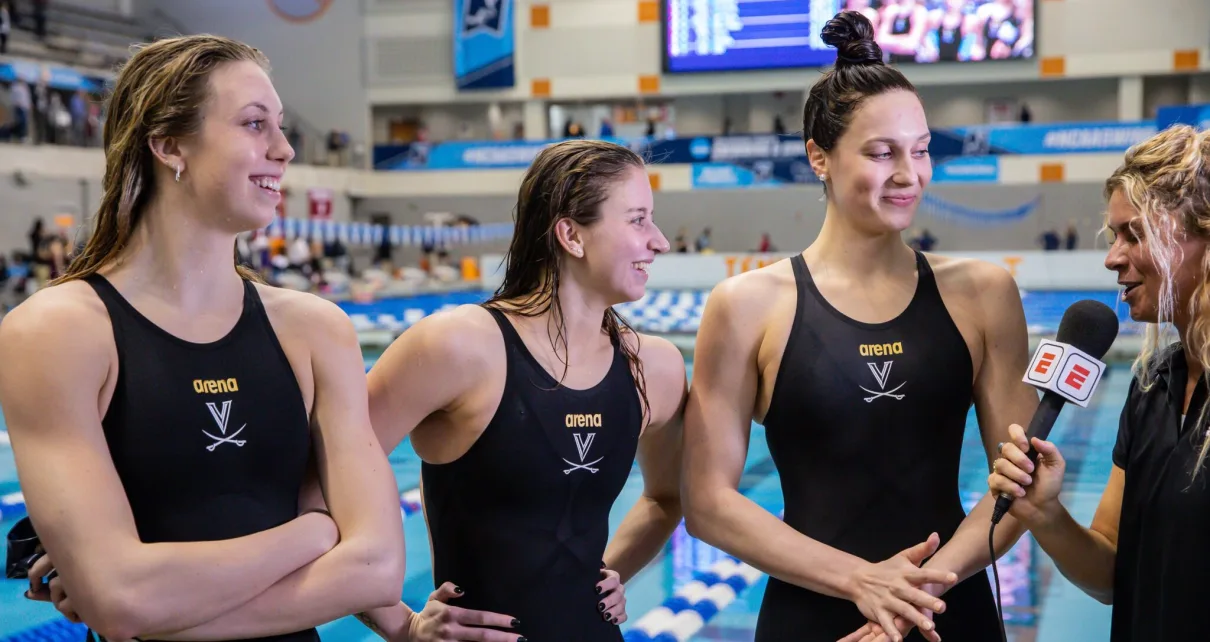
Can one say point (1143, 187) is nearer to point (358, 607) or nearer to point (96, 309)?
point (358, 607)

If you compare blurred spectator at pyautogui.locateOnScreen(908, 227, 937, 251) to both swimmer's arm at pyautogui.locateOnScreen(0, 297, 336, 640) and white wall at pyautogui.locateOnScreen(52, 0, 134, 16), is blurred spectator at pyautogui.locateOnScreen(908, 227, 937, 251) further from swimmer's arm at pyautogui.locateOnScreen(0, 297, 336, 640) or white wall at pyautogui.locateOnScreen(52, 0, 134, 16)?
swimmer's arm at pyautogui.locateOnScreen(0, 297, 336, 640)

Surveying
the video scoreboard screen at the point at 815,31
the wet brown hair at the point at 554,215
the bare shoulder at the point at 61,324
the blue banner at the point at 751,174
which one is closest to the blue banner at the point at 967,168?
the blue banner at the point at 751,174

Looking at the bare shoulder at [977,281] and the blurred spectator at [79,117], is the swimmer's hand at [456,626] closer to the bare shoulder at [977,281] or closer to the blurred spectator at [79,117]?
the bare shoulder at [977,281]

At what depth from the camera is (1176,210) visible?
72.6 inches

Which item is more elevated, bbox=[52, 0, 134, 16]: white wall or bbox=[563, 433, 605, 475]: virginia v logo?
bbox=[52, 0, 134, 16]: white wall

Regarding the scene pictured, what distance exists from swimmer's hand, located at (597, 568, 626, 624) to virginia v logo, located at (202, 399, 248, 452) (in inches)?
31.7

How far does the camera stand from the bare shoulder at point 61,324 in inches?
65.3

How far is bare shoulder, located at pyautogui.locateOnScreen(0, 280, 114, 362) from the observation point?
1.66m

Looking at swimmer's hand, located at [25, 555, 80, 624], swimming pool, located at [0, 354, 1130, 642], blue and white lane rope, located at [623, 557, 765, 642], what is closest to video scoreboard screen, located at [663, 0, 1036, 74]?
swimming pool, located at [0, 354, 1130, 642]

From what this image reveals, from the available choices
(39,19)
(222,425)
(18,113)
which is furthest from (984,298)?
(39,19)

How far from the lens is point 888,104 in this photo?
228 cm

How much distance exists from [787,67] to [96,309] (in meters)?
23.6

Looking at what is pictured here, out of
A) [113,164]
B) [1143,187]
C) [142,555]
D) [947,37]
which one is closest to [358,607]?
[142,555]

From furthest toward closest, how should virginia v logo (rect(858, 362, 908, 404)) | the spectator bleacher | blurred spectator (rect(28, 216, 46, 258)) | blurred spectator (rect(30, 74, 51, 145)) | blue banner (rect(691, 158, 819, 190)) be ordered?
blue banner (rect(691, 158, 819, 190)), the spectator bleacher, blurred spectator (rect(30, 74, 51, 145)), blurred spectator (rect(28, 216, 46, 258)), virginia v logo (rect(858, 362, 908, 404))
